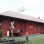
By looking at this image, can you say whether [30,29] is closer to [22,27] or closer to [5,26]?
[22,27]

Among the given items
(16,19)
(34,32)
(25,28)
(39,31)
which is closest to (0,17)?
(16,19)

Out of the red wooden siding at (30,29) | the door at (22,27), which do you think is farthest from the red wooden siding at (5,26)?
the red wooden siding at (30,29)

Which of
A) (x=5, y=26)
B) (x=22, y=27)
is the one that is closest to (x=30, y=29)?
(x=22, y=27)

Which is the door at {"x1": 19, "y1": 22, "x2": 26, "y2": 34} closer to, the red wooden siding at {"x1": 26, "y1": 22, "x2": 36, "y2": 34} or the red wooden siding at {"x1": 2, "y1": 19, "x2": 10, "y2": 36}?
the red wooden siding at {"x1": 26, "y1": 22, "x2": 36, "y2": 34}

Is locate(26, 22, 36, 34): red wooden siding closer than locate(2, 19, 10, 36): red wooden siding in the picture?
No

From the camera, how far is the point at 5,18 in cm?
2870

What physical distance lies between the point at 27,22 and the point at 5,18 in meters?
5.72

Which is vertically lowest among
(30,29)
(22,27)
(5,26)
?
(30,29)

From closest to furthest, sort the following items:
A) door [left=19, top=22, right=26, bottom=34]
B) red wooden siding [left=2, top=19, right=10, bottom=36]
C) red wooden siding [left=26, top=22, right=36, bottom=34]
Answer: red wooden siding [left=2, top=19, right=10, bottom=36], door [left=19, top=22, right=26, bottom=34], red wooden siding [left=26, top=22, right=36, bottom=34]

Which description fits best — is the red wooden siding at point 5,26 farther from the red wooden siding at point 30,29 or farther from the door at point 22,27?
the red wooden siding at point 30,29

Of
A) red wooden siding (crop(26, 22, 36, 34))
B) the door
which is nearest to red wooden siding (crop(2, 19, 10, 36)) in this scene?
the door

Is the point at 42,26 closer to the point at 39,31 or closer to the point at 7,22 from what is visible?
the point at 39,31

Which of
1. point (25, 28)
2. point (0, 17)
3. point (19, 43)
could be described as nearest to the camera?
point (19, 43)

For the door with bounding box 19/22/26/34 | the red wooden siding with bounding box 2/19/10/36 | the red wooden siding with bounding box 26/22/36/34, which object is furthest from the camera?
the red wooden siding with bounding box 26/22/36/34
